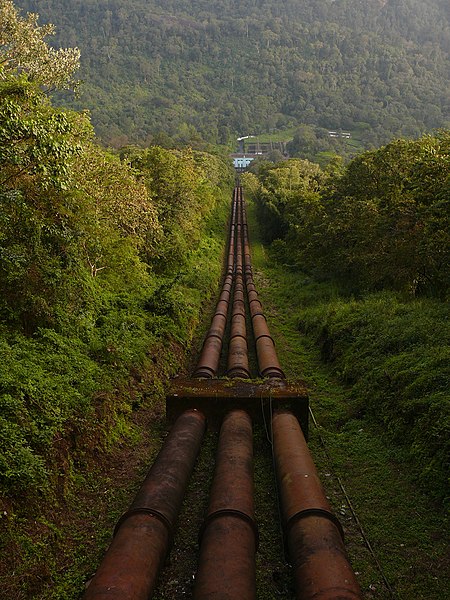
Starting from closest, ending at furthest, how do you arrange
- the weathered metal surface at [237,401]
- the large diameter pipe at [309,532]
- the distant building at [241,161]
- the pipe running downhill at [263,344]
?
1. the large diameter pipe at [309,532]
2. the weathered metal surface at [237,401]
3. the pipe running downhill at [263,344]
4. the distant building at [241,161]

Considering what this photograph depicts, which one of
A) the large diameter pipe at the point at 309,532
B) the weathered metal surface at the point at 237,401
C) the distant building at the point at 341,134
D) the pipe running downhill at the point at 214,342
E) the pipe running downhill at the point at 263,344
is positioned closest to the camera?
the large diameter pipe at the point at 309,532

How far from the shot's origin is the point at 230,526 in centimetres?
604

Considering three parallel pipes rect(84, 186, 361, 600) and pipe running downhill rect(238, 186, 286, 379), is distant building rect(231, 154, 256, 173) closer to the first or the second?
pipe running downhill rect(238, 186, 286, 379)

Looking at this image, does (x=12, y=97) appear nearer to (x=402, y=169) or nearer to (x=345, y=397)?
(x=345, y=397)

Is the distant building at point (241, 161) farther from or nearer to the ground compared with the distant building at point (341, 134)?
nearer to the ground

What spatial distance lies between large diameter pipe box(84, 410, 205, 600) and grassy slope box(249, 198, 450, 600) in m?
2.79

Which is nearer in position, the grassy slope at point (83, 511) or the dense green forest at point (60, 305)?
the grassy slope at point (83, 511)

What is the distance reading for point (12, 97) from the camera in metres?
9.05

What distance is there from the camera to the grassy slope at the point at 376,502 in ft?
20.9

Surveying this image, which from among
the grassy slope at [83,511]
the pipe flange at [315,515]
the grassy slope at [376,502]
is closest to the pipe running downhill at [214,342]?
the grassy slope at [83,511]

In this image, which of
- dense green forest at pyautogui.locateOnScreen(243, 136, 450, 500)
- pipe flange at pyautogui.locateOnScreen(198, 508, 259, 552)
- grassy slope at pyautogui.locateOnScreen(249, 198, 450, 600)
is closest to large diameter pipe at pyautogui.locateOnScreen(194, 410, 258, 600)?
pipe flange at pyautogui.locateOnScreen(198, 508, 259, 552)

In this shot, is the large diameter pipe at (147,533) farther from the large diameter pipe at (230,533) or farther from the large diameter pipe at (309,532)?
the large diameter pipe at (309,532)

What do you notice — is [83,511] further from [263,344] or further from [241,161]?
[241,161]

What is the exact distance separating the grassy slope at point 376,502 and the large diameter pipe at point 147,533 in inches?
110
